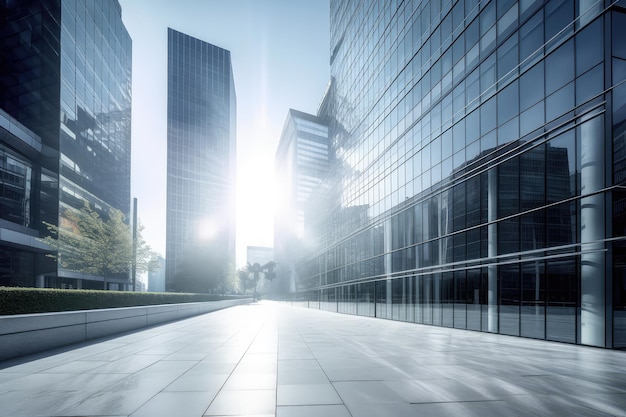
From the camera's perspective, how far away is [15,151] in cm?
4197

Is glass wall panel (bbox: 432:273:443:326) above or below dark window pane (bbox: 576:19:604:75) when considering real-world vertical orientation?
below

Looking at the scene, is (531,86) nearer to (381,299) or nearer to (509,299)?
(509,299)

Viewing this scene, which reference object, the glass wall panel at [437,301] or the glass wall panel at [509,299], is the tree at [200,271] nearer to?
the glass wall panel at [437,301]

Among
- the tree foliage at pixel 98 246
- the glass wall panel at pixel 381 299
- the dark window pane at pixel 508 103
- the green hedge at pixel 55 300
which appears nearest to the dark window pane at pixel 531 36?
the dark window pane at pixel 508 103

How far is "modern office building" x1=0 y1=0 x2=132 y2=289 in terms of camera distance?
136 feet

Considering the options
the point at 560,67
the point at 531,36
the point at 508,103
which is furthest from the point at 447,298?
the point at 531,36

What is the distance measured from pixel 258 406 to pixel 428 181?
2092cm

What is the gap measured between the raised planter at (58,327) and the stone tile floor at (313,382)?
0.60 metres

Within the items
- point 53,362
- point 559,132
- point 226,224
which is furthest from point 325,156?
point 53,362

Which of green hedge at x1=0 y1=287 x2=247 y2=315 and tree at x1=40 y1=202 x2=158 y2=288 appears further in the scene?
tree at x1=40 y1=202 x2=158 y2=288

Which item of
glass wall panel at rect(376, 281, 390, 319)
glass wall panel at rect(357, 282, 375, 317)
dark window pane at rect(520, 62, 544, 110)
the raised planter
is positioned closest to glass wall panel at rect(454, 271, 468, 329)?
dark window pane at rect(520, 62, 544, 110)

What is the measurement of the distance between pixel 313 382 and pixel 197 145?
14702cm

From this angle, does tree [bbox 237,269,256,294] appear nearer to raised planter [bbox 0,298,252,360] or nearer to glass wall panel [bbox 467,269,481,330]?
raised planter [bbox 0,298,252,360]

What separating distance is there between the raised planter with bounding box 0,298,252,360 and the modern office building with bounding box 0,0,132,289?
2269 cm
